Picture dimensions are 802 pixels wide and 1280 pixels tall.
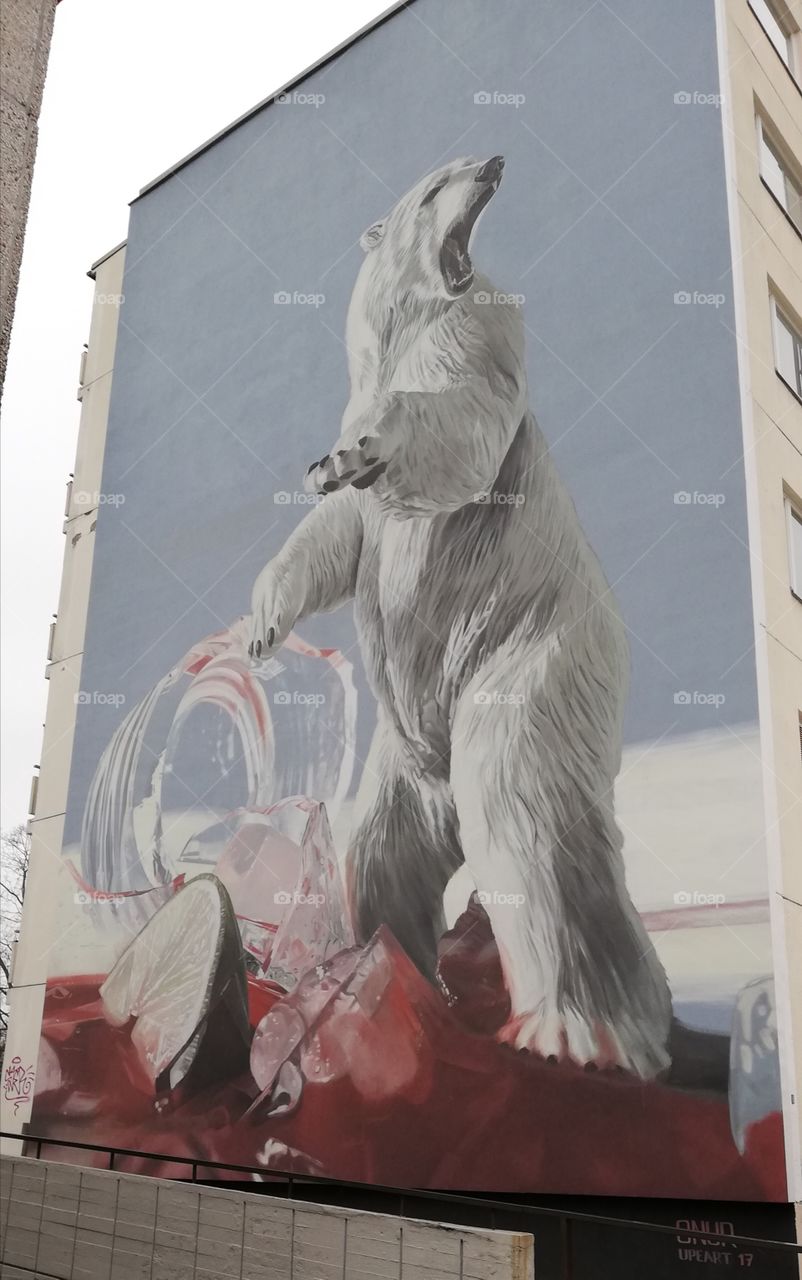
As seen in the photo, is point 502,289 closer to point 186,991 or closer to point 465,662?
point 465,662

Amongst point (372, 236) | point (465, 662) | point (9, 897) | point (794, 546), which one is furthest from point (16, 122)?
point (9, 897)

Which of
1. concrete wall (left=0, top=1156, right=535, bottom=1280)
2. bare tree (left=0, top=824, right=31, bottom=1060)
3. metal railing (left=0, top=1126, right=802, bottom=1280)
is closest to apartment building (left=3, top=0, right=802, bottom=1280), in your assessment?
metal railing (left=0, top=1126, right=802, bottom=1280)

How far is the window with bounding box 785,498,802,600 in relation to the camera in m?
11.4

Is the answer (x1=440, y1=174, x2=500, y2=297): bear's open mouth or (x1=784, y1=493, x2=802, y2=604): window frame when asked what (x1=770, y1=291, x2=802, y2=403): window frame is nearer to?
(x1=784, y1=493, x2=802, y2=604): window frame

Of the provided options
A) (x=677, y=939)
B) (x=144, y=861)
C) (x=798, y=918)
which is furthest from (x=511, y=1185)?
(x=144, y=861)

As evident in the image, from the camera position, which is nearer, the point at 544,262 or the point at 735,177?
the point at 735,177

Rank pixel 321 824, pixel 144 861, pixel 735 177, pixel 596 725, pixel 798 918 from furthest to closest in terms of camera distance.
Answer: pixel 144 861 → pixel 321 824 → pixel 735 177 → pixel 596 725 → pixel 798 918

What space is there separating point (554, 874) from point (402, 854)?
1.78m

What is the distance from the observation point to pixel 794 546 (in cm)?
1167

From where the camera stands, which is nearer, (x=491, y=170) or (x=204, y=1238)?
(x=204, y=1238)

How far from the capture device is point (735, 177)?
39.1 ft

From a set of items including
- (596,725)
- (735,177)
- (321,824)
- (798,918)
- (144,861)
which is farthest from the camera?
(144,861)

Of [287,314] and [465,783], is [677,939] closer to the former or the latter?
[465,783]

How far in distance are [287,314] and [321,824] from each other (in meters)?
6.68
